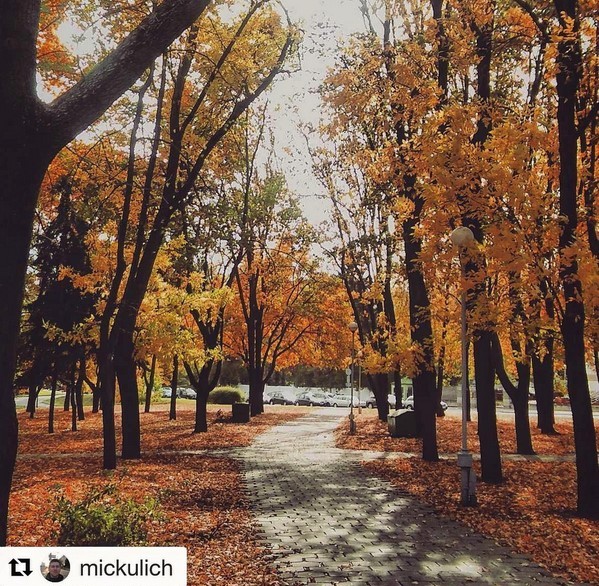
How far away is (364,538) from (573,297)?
15.5ft

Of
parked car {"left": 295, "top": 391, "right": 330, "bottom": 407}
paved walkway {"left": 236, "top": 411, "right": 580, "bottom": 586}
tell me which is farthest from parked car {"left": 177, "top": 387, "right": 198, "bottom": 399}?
paved walkway {"left": 236, "top": 411, "right": 580, "bottom": 586}

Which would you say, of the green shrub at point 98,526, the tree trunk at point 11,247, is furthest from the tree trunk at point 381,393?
the tree trunk at point 11,247

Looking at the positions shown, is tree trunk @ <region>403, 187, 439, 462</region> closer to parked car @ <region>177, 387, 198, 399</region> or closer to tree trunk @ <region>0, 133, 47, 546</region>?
tree trunk @ <region>0, 133, 47, 546</region>

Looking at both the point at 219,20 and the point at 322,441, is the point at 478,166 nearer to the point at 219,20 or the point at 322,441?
the point at 219,20

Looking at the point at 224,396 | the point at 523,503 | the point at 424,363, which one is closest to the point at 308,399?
the point at 224,396

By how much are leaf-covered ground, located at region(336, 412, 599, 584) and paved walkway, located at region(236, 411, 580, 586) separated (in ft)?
1.29

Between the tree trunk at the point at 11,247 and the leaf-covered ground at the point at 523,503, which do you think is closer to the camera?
the tree trunk at the point at 11,247

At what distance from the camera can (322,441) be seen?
2247 centimetres

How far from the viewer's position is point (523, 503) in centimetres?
1057

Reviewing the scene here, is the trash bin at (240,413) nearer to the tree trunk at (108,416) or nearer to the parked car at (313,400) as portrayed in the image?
the tree trunk at (108,416)

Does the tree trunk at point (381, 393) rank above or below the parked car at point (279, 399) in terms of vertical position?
above

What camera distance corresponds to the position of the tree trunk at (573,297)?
9219 mm

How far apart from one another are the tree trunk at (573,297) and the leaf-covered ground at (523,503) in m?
0.68

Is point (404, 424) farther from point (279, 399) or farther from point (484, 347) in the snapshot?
point (279, 399)
